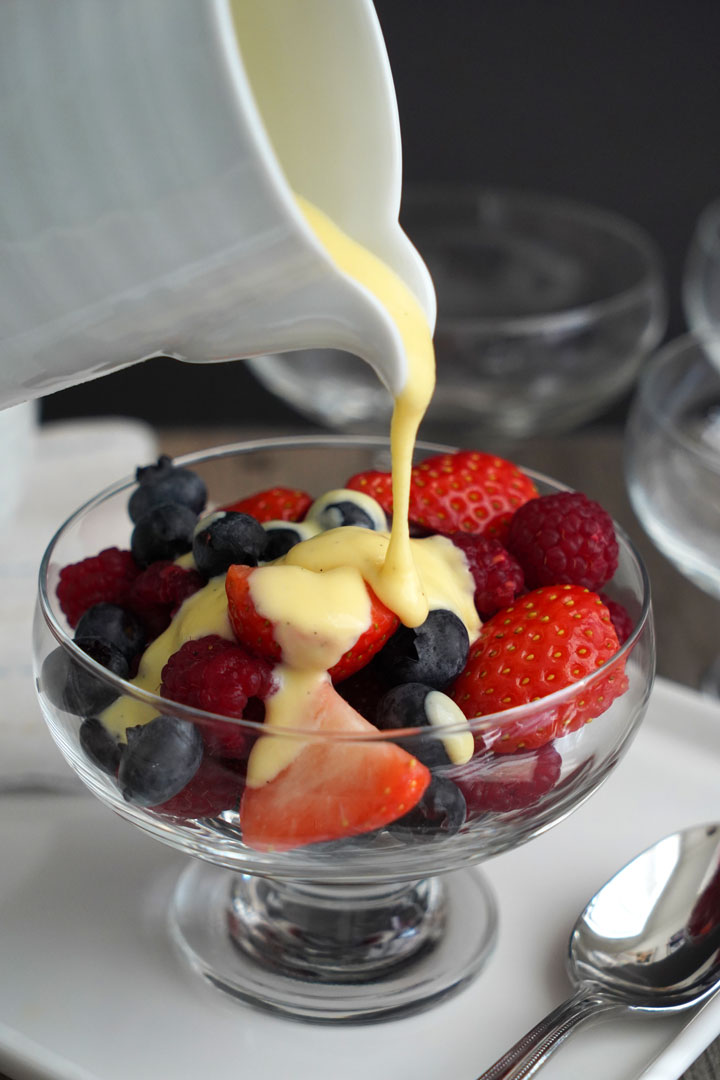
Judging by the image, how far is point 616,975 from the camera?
0.89 m

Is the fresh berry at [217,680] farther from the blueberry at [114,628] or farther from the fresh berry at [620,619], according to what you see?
the fresh berry at [620,619]

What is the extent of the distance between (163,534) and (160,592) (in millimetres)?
67

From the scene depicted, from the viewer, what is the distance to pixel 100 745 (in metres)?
0.80

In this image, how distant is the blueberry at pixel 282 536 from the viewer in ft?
3.00

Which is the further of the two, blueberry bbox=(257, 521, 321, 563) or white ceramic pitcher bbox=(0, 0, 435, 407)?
blueberry bbox=(257, 521, 321, 563)

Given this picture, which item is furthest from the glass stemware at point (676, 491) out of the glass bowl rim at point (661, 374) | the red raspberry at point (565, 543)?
the red raspberry at point (565, 543)

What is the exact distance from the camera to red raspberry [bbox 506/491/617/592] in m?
0.94

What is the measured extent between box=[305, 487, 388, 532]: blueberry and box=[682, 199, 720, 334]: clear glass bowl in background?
3.48 feet

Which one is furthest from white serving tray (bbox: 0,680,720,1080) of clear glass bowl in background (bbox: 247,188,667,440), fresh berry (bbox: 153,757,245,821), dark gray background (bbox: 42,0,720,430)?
dark gray background (bbox: 42,0,720,430)

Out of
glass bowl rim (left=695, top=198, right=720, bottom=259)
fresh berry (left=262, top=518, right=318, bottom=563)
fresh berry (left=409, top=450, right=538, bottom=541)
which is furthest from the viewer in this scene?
glass bowl rim (left=695, top=198, right=720, bottom=259)

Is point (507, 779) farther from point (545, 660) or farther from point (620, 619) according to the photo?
point (620, 619)

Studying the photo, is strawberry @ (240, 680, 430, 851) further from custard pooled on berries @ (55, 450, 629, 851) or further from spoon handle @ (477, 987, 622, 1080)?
spoon handle @ (477, 987, 622, 1080)

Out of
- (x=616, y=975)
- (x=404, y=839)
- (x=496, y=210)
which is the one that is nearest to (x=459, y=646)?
(x=404, y=839)

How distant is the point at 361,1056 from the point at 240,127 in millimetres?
623
